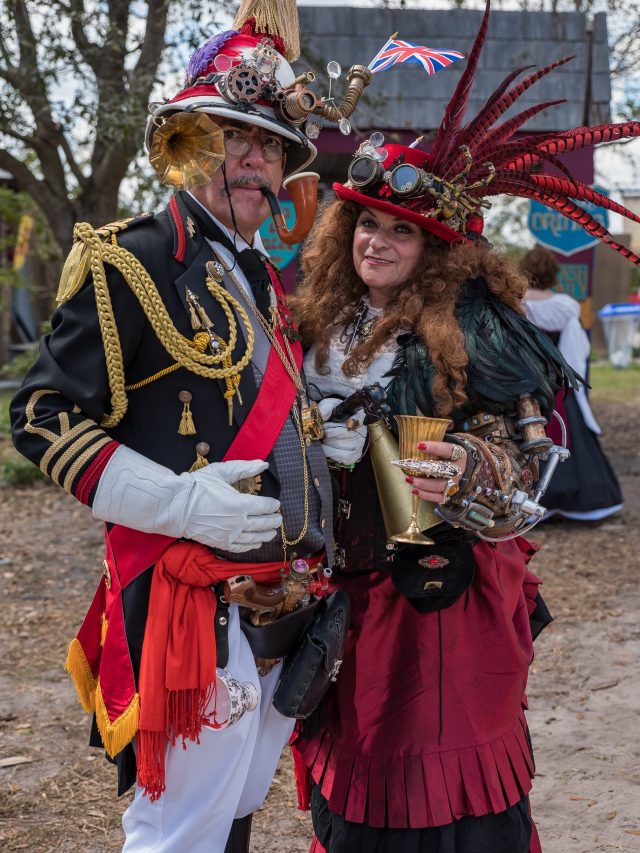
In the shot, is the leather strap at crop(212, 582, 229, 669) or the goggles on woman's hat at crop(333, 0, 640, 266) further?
the goggles on woman's hat at crop(333, 0, 640, 266)

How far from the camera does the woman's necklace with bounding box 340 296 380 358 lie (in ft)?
8.02

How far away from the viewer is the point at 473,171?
243 cm

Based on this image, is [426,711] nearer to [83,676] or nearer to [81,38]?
[83,676]

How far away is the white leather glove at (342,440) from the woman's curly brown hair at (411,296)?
0.16m

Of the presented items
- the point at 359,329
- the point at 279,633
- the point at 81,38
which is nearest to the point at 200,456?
the point at 279,633

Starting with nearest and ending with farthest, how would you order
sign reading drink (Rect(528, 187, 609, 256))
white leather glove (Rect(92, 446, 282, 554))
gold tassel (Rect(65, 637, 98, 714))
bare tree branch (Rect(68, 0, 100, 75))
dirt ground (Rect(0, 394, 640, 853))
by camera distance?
white leather glove (Rect(92, 446, 282, 554))
gold tassel (Rect(65, 637, 98, 714))
dirt ground (Rect(0, 394, 640, 853))
bare tree branch (Rect(68, 0, 100, 75))
sign reading drink (Rect(528, 187, 609, 256))

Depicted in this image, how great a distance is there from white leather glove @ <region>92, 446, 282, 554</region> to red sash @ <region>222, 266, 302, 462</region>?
12cm

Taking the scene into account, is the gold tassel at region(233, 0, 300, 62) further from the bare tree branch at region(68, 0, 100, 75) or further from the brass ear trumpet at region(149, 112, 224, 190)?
the bare tree branch at region(68, 0, 100, 75)

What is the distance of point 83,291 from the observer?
1.95 m

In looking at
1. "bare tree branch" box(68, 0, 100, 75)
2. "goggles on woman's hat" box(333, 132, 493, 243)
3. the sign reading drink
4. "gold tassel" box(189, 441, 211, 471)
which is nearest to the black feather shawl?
"goggles on woman's hat" box(333, 132, 493, 243)

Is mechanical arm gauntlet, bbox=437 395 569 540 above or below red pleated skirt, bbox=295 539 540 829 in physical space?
above

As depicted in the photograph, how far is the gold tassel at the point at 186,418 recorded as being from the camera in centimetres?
198

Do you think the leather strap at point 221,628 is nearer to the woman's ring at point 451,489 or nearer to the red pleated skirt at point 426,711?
the red pleated skirt at point 426,711

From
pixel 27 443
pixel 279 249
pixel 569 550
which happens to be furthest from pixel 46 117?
pixel 27 443
